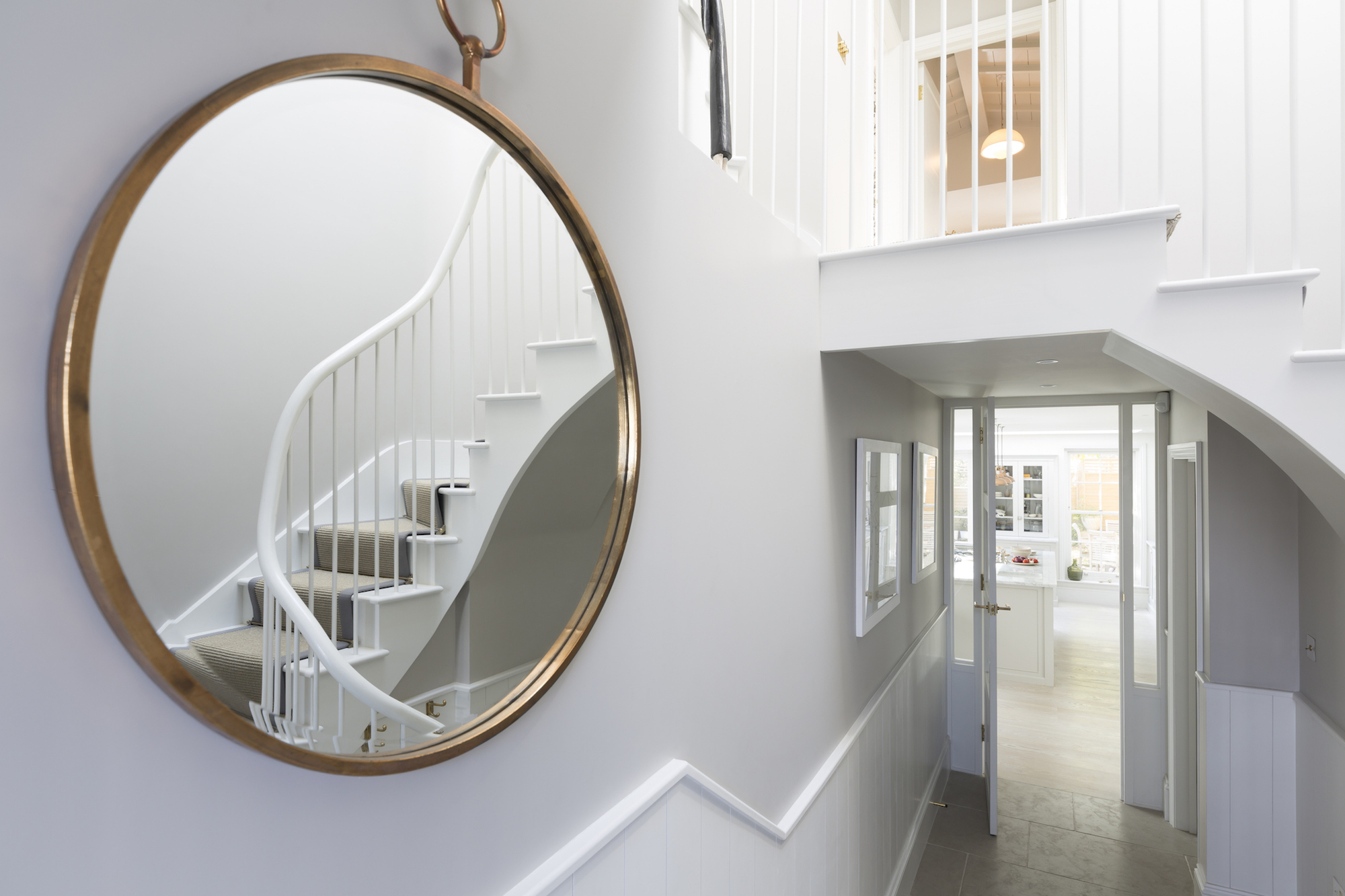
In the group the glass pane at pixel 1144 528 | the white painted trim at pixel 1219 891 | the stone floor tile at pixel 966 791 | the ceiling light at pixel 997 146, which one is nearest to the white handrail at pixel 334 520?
the white painted trim at pixel 1219 891

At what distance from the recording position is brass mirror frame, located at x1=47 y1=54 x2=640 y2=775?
47 centimetres

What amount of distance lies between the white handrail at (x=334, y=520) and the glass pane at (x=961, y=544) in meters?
4.00

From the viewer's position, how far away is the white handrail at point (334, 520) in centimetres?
60

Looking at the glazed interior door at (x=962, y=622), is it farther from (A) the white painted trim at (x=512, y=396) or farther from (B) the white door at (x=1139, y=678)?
(A) the white painted trim at (x=512, y=396)

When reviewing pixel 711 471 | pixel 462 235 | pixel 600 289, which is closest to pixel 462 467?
pixel 462 235

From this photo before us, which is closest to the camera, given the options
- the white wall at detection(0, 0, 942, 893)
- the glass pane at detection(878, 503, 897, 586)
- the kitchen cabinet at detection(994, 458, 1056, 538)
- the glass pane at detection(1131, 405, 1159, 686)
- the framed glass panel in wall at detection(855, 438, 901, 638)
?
the white wall at detection(0, 0, 942, 893)

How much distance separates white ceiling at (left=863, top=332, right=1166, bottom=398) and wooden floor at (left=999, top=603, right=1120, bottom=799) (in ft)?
7.30

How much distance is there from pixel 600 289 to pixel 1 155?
0.65m

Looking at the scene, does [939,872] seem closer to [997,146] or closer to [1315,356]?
[1315,356]

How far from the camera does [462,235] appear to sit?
0.79 meters

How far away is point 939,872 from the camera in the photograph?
10.7ft

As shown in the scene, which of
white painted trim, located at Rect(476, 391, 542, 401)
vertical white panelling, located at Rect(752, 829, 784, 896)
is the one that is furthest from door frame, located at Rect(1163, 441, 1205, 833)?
white painted trim, located at Rect(476, 391, 542, 401)

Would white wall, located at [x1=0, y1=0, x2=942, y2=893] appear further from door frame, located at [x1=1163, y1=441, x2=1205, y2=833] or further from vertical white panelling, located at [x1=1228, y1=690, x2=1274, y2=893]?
door frame, located at [x1=1163, y1=441, x2=1205, y2=833]

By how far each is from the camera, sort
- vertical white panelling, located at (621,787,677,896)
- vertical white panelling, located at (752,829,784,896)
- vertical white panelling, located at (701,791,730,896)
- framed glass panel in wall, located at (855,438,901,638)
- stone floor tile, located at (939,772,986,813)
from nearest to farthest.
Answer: vertical white panelling, located at (621,787,677,896), vertical white panelling, located at (701,791,730,896), vertical white panelling, located at (752,829,784,896), framed glass panel in wall, located at (855,438,901,638), stone floor tile, located at (939,772,986,813)
